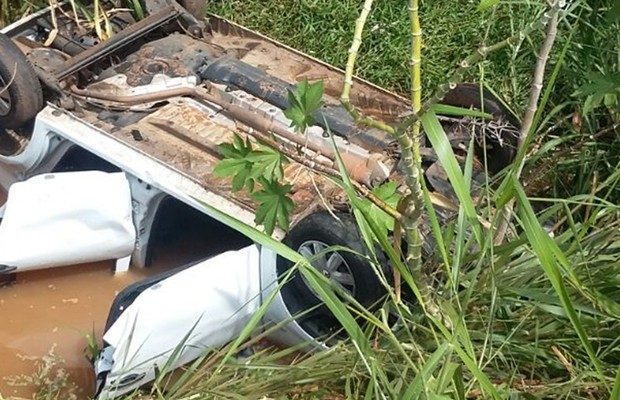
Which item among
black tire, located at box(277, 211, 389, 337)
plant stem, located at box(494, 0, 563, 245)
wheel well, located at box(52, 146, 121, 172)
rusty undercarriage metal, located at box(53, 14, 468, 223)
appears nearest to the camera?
plant stem, located at box(494, 0, 563, 245)

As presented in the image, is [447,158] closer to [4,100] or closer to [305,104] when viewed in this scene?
[305,104]

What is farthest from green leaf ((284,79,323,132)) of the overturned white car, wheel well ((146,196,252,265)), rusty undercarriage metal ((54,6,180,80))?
rusty undercarriage metal ((54,6,180,80))

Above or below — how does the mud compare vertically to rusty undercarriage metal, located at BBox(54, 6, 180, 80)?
below

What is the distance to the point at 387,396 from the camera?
2555 millimetres

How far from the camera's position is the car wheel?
333cm

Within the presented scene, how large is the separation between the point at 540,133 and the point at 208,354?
1678 millimetres

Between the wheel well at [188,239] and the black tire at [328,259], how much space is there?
2.02 ft

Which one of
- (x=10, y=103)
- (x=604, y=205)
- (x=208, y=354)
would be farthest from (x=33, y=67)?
(x=604, y=205)

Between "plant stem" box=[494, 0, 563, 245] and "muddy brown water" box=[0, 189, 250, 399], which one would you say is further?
"muddy brown water" box=[0, 189, 250, 399]

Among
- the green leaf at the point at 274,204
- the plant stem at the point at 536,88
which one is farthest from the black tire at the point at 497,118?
the green leaf at the point at 274,204

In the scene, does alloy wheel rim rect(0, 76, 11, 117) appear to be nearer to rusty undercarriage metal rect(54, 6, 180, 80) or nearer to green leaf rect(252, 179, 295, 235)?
rusty undercarriage metal rect(54, 6, 180, 80)

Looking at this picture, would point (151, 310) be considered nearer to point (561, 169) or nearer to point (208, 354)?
point (208, 354)

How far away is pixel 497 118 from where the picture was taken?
12.6 ft

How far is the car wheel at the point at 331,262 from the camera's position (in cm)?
333
